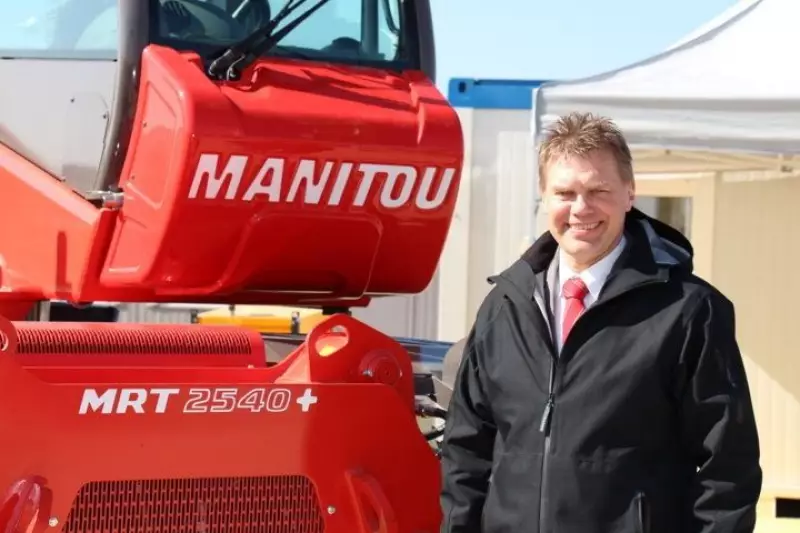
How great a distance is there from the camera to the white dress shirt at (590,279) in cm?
268

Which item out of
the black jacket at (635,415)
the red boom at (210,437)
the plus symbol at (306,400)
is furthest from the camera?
the plus symbol at (306,400)

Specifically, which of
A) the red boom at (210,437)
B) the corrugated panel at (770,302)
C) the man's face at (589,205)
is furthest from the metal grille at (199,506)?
the corrugated panel at (770,302)

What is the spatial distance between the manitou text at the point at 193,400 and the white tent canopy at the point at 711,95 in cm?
315

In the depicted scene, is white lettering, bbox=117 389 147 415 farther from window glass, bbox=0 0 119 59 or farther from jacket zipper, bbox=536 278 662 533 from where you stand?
window glass, bbox=0 0 119 59

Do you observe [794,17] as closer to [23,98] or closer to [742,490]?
[23,98]

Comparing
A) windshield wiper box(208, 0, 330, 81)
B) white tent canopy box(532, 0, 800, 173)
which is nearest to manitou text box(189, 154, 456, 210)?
windshield wiper box(208, 0, 330, 81)

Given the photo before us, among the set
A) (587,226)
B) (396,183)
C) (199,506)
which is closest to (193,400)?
(199,506)

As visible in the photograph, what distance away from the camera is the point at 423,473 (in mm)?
3713

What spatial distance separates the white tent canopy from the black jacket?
3.52m

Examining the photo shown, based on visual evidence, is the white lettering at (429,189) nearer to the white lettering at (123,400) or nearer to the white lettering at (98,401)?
the white lettering at (123,400)

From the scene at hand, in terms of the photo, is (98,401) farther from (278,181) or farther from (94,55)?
(94,55)

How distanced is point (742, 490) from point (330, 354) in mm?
1490

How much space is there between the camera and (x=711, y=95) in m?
6.10

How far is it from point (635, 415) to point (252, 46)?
195 centimetres
